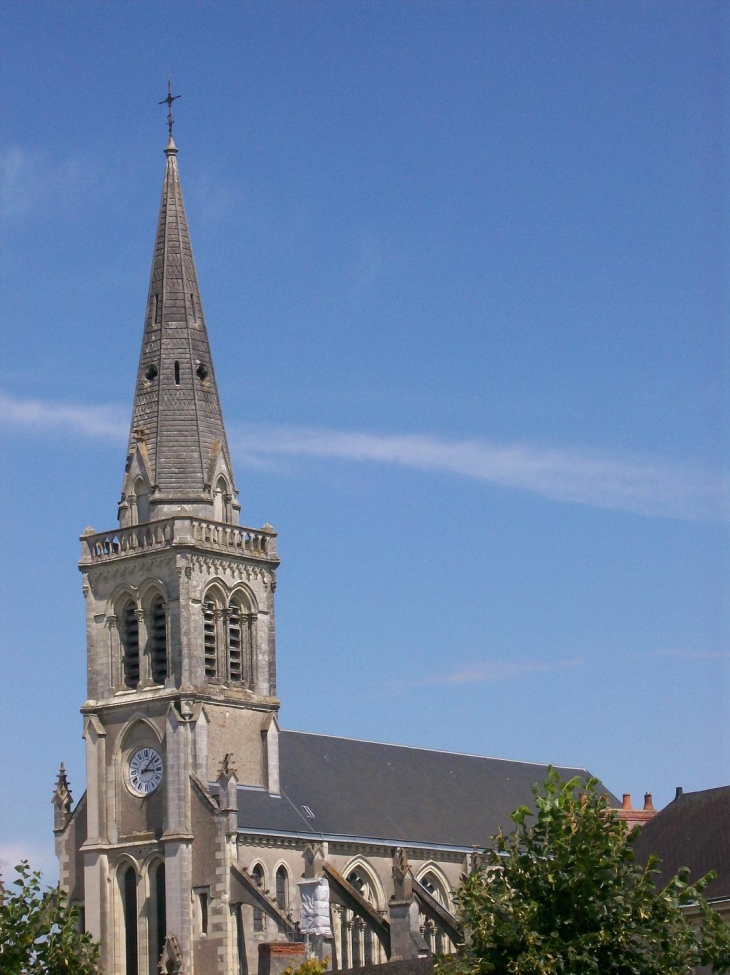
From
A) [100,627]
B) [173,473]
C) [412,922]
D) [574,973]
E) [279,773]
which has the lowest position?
[574,973]

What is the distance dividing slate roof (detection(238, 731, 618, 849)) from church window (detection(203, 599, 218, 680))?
4.33 m

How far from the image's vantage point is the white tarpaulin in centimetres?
6912

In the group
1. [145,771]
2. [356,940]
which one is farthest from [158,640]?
[356,940]

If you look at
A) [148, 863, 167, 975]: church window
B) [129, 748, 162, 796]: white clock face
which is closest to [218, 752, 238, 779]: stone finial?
[129, 748, 162, 796]: white clock face

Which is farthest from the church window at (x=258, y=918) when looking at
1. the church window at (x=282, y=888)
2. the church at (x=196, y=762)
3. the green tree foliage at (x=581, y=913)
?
the green tree foliage at (x=581, y=913)

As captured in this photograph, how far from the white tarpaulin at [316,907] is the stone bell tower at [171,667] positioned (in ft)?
8.44

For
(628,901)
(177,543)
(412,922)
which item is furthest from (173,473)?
(628,901)

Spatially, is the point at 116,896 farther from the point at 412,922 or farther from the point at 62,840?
the point at 412,922

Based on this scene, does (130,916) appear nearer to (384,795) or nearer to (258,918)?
(258,918)

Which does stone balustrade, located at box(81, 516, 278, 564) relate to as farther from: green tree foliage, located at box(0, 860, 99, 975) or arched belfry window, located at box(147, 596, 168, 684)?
green tree foliage, located at box(0, 860, 99, 975)

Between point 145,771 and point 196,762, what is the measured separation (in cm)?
231

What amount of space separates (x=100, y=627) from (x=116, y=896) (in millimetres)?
9319

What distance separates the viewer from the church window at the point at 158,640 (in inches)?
2867

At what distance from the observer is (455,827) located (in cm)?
8312
